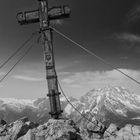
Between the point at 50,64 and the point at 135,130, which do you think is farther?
the point at 135,130

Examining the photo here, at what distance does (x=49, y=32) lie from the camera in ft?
31.4

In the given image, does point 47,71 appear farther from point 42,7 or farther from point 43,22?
point 42,7

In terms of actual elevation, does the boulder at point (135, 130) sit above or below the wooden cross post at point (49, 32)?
below

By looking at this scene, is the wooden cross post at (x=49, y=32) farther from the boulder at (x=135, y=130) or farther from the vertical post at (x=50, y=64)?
the boulder at (x=135, y=130)

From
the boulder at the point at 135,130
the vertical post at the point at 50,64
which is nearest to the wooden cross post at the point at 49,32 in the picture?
the vertical post at the point at 50,64

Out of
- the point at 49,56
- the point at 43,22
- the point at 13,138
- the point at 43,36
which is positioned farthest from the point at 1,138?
the point at 43,22

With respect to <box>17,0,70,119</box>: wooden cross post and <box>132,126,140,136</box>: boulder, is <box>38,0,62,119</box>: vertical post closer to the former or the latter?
<box>17,0,70,119</box>: wooden cross post

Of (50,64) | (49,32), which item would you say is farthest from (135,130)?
(49,32)

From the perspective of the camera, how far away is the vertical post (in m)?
9.22

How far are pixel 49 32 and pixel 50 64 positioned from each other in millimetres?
1723

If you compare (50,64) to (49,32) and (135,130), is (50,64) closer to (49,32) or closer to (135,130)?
(49,32)

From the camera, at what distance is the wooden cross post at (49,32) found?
9242 millimetres

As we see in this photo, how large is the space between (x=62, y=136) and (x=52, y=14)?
6282 mm

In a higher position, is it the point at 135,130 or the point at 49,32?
the point at 49,32
